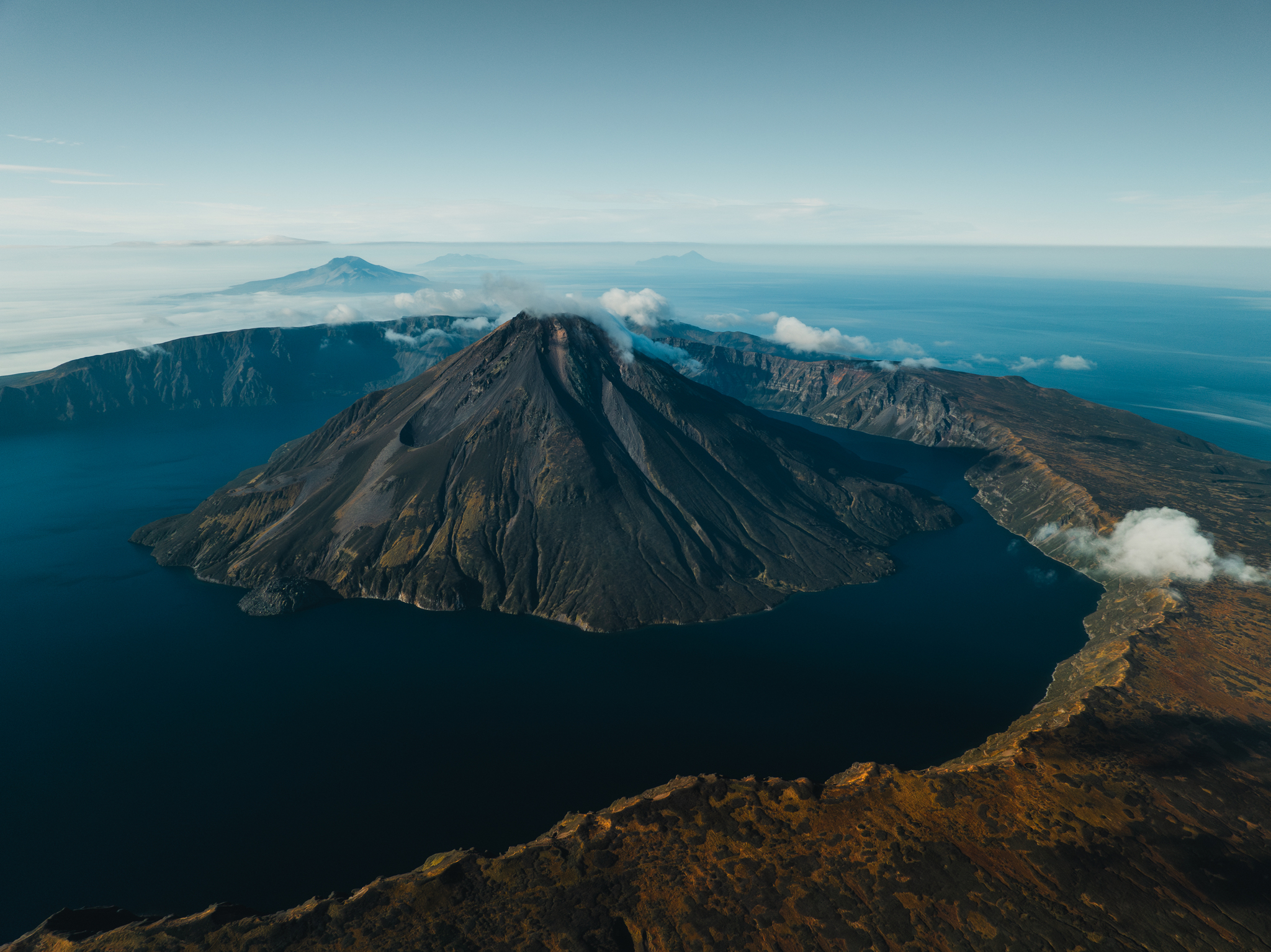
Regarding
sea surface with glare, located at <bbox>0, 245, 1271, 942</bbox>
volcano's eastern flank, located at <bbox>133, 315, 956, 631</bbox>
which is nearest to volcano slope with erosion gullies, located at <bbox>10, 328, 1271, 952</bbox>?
sea surface with glare, located at <bbox>0, 245, 1271, 942</bbox>

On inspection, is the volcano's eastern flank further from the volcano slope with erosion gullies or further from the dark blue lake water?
the volcano slope with erosion gullies

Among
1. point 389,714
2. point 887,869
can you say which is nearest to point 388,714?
point 389,714

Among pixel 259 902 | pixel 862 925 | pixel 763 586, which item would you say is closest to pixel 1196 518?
pixel 763 586

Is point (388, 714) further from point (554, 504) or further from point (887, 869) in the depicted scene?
point (887, 869)

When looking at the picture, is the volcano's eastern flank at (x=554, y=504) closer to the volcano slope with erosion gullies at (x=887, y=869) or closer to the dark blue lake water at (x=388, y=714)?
the dark blue lake water at (x=388, y=714)

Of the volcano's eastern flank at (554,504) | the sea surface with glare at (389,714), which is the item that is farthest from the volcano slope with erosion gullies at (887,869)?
the volcano's eastern flank at (554,504)
